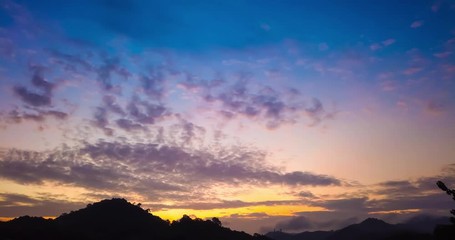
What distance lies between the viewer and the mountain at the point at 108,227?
13575cm

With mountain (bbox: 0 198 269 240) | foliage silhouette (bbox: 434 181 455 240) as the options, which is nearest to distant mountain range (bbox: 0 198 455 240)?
mountain (bbox: 0 198 269 240)

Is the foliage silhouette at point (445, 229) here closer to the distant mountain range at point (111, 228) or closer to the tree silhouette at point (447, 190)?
the tree silhouette at point (447, 190)

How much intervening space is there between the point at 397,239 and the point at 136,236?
114831 millimetres

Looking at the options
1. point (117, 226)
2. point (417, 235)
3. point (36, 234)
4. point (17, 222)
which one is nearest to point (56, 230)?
point (36, 234)

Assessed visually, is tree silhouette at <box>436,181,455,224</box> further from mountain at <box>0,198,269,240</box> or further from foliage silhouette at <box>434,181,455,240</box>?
mountain at <box>0,198,269,240</box>

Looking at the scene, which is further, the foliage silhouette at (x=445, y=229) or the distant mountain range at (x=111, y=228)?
the distant mountain range at (x=111, y=228)

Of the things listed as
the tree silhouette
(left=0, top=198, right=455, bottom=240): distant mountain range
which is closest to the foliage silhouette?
the tree silhouette

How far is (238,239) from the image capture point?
19138 centimetres

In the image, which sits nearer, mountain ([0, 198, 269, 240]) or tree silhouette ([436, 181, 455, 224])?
tree silhouette ([436, 181, 455, 224])

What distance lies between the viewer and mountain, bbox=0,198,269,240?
135750mm

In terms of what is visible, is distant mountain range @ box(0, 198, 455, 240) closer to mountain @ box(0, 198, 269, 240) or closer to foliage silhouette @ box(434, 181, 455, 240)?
mountain @ box(0, 198, 269, 240)

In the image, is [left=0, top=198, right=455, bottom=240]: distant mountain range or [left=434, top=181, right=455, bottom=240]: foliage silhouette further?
[left=0, top=198, right=455, bottom=240]: distant mountain range

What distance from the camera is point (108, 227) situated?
16962 cm

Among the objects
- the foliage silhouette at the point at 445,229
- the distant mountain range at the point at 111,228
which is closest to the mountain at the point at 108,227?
the distant mountain range at the point at 111,228
